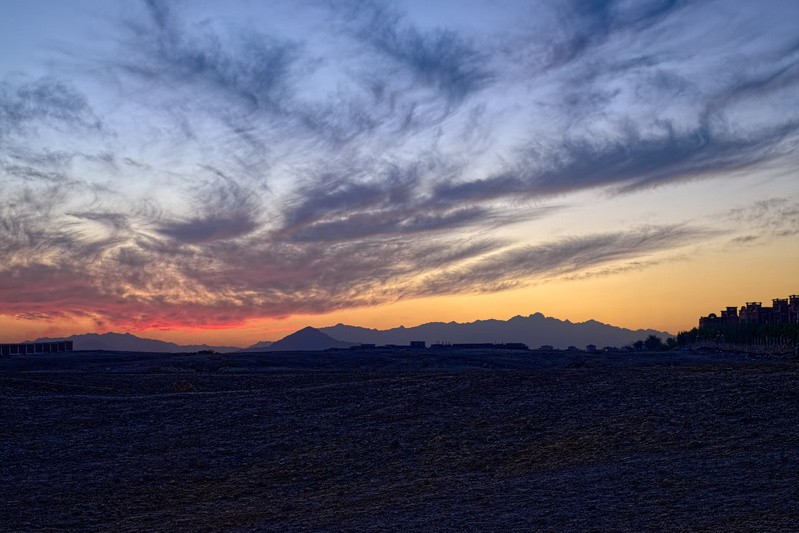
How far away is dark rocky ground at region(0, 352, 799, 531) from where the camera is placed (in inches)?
590

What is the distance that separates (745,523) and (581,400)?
13.1 meters

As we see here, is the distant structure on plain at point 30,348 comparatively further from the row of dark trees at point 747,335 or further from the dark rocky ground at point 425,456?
the row of dark trees at point 747,335

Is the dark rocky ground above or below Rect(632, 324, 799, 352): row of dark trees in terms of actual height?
below

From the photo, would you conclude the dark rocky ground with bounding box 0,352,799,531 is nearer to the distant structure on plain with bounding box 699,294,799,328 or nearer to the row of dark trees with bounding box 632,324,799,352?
the row of dark trees with bounding box 632,324,799,352

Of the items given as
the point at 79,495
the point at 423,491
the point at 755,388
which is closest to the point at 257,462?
the point at 79,495

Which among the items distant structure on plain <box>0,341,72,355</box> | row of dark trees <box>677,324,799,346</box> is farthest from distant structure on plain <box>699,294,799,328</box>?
distant structure on plain <box>0,341,72,355</box>

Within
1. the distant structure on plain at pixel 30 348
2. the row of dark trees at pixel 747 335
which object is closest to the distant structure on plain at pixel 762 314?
the row of dark trees at pixel 747 335

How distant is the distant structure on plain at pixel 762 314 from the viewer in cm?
14038

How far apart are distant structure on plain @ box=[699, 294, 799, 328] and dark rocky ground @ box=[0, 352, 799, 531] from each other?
118m

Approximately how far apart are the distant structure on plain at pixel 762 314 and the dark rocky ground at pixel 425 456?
386 feet

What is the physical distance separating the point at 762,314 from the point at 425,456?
149 meters

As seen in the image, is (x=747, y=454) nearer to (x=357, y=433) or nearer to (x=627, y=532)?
(x=627, y=532)

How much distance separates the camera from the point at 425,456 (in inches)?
821

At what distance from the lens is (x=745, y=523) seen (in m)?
12.9
